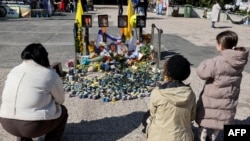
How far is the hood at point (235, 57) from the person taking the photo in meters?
3.03

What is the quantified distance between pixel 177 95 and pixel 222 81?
0.63 m

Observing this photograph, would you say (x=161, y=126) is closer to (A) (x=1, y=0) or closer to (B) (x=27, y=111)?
(B) (x=27, y=111)

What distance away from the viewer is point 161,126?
2.88 m

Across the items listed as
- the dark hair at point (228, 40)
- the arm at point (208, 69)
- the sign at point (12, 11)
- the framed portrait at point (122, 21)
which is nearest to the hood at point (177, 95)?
the arm at point (208, 69)

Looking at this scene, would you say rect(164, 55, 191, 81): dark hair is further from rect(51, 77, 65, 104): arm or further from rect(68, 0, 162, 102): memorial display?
rect(68, 0, 162, 102): memorial display

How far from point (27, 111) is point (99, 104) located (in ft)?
6.28

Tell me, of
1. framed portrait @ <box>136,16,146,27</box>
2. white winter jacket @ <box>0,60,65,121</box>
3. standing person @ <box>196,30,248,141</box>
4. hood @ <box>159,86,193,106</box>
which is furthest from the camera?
framed portrait @ <box>136,16,146,27</box>

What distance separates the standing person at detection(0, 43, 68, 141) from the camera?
2.97m

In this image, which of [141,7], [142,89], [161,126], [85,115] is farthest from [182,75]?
[141,7]

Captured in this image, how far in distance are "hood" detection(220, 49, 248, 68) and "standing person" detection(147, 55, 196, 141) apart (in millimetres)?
484

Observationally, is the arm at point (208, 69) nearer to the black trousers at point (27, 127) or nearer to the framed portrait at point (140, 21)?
the black trousers at point (27, 127)

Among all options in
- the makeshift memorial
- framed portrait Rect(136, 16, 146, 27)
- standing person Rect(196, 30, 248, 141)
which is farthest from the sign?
standing person Rect(196, 30, 248, 141)

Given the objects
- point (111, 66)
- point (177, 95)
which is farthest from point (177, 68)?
point (111, 66)

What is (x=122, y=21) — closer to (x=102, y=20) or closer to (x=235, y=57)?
(x=102, y=20)
